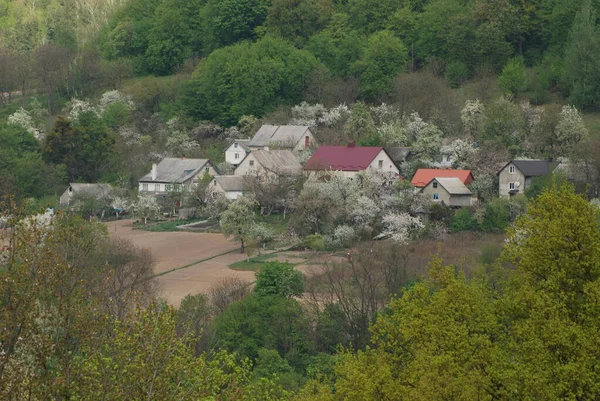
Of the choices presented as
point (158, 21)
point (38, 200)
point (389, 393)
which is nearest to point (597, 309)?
point (389, 393)

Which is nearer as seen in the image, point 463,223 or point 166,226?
point 463,223

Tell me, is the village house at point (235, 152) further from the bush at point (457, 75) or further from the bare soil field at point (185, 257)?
the bush at point (457, 75)

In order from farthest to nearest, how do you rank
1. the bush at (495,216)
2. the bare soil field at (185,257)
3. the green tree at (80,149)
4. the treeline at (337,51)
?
1. the treeline at (337,51)
2. the green tree at (80,149)
3. the bush at (495,216)
4. the bare soil field at (185,257)

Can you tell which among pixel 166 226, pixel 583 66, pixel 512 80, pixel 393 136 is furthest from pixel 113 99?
pixel 583 66

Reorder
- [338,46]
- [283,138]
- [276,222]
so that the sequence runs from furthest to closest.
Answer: [338,46]
[283,138]
[276,222]

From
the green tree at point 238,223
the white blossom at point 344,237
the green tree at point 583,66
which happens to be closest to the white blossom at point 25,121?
the green tree at point 238,223

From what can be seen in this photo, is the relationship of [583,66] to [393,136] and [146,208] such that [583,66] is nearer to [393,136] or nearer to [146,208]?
[393,136]
